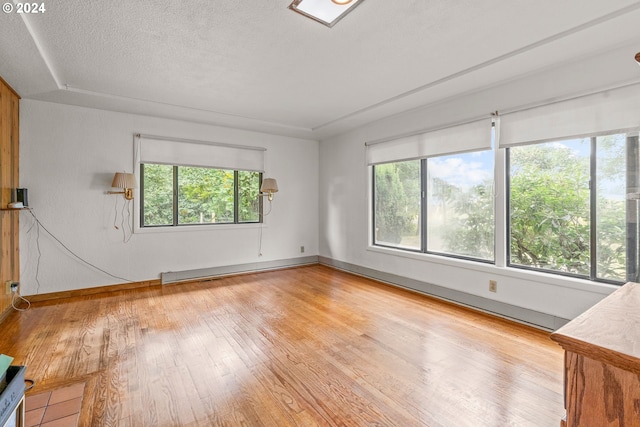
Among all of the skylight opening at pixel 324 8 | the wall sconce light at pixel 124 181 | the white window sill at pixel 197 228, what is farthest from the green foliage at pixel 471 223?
the wall sconce light at pixel 124 181

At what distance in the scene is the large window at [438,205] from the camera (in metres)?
3.34

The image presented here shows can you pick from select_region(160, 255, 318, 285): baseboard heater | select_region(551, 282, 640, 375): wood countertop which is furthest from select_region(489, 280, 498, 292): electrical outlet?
select_region(160, 255, 318, 285): baseboard heater

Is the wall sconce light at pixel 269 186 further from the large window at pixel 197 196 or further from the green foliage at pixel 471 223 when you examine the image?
the green foliage at pixel 471 223

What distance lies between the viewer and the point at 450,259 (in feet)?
11.6

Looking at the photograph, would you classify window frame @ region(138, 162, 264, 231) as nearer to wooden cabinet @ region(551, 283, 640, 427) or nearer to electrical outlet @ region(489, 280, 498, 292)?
electrical outlet @ region(489, 280, 498, 292)

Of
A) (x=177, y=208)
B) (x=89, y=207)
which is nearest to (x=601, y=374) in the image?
(x=177, y=208)

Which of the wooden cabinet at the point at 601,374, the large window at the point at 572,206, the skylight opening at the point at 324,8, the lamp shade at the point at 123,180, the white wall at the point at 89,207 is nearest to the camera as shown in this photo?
the wooden cabinet at the point at 601,374

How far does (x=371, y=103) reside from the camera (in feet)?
12.5

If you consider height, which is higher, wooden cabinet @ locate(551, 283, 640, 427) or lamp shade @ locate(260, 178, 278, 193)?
lamp shade @ locate(260, 178, 278, 193)

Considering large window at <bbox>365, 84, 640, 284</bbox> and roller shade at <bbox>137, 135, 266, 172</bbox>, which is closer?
large window at <bbox>365, 84, 640, 284</bbox>

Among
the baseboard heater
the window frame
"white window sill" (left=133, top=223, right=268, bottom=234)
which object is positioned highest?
the window frame

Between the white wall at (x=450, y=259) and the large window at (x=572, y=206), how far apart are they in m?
0.21

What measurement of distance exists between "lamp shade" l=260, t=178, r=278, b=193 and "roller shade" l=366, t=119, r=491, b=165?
1610 mm

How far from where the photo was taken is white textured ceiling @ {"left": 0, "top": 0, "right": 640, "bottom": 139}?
6.49ft
